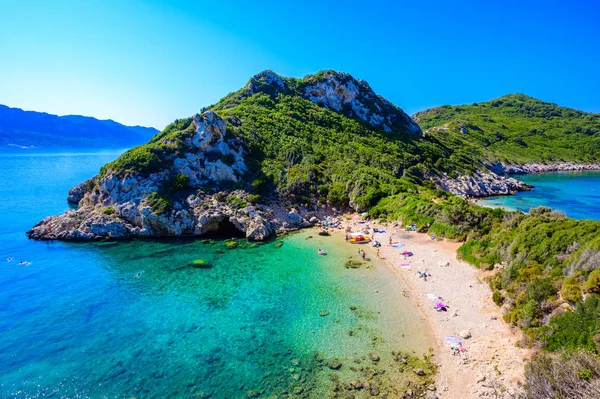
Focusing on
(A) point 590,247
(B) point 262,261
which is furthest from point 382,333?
(B) point 262,261

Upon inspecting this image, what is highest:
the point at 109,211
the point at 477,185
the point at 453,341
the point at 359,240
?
the point at 477,185

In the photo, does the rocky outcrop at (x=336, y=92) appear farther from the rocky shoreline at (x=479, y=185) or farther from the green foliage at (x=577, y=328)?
the green foliage at (x=577, y=328)

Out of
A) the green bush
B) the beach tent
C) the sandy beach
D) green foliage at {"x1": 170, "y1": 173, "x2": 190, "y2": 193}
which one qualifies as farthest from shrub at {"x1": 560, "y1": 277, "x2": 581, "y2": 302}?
the green bush

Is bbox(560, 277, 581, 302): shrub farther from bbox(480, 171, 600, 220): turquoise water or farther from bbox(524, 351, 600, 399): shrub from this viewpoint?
bbox(480, 171, 600, 220): turquoise water

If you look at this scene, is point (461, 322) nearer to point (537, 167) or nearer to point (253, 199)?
point (253, 199)

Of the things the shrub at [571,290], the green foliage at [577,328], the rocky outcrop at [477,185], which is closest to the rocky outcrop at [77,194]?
the green foliage at [577,328]

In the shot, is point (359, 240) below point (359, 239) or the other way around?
below

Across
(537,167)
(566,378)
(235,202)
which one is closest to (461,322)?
(566,378)
